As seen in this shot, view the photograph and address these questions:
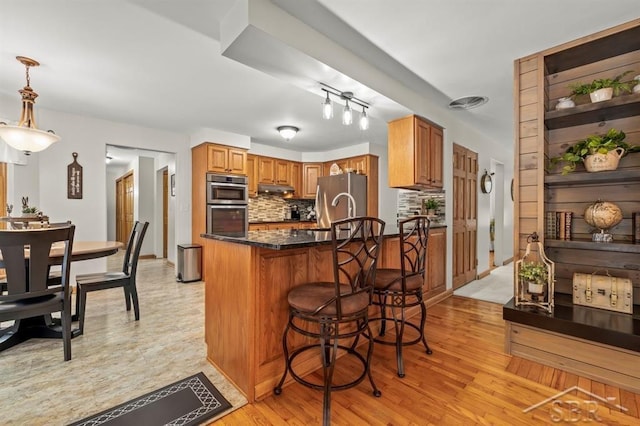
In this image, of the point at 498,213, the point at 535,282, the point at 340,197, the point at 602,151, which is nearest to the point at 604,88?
the point at 602,151

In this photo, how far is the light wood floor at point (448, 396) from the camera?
1.52 meters

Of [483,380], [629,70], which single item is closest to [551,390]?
[483,380]

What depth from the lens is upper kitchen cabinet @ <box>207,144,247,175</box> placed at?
4.71m

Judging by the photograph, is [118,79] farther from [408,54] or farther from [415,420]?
[415,420]

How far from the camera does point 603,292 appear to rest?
2.18 metres

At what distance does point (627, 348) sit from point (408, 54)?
263cm

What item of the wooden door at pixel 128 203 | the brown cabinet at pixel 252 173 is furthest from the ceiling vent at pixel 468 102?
the wooden door at pixel 128 203

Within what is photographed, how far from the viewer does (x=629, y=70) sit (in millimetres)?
2301

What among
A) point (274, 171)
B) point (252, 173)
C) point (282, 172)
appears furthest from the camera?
point (282, 172)

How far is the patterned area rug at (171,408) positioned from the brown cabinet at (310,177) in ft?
16.1

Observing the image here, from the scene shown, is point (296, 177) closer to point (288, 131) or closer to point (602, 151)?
point (288, 131)

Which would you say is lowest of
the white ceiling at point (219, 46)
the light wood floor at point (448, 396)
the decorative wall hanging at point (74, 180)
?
the light wood floor at point (448, 396)

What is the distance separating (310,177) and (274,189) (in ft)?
3.25

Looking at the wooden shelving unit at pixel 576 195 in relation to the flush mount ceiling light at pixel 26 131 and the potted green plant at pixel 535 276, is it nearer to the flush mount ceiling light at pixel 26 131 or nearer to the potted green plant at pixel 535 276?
the potted green plant at pixel 535 276
